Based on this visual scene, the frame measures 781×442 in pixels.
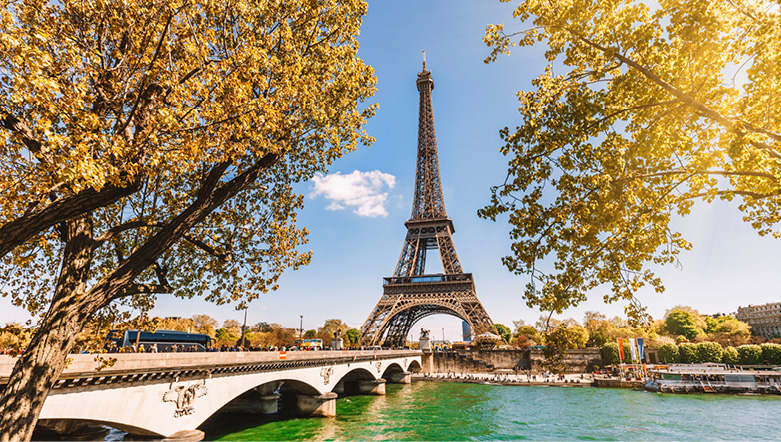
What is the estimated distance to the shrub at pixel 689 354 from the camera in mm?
47094

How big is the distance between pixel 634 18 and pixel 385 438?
760 inches

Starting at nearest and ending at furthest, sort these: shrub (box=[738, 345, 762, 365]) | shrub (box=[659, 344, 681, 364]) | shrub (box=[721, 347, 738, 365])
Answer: shrub (box=[738, 345, 762, 365]) < shrub (box=[721, 347, 738, 365]) < shrub (box=[659, 344, 681, 364])

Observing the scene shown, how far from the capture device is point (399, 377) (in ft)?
159

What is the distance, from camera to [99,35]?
6.08 meters

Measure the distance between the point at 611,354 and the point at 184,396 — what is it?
54.2m

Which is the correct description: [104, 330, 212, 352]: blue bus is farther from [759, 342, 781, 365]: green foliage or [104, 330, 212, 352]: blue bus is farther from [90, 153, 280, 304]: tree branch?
[759, 342, 781, 365]: green foliage

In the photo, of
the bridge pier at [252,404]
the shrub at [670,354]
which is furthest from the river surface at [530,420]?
the shrub at [670,354]

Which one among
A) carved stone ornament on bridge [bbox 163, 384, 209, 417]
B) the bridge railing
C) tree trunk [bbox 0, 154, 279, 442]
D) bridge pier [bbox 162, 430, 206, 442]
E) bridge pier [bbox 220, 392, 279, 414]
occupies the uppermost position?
tree trunk [bbox 0, 154, 279, 442]

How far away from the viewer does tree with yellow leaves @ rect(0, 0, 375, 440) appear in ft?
15.8

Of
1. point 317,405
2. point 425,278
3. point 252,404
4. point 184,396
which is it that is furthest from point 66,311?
point 425,278

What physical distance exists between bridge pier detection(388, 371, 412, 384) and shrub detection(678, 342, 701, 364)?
1420 inches

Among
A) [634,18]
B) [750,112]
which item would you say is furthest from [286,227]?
[750,112]

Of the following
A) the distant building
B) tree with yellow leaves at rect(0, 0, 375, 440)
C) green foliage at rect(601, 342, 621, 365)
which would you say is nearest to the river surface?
tree with yellow leaves at rect(0, 0, 375, 440)

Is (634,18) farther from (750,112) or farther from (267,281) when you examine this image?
(267,281)
